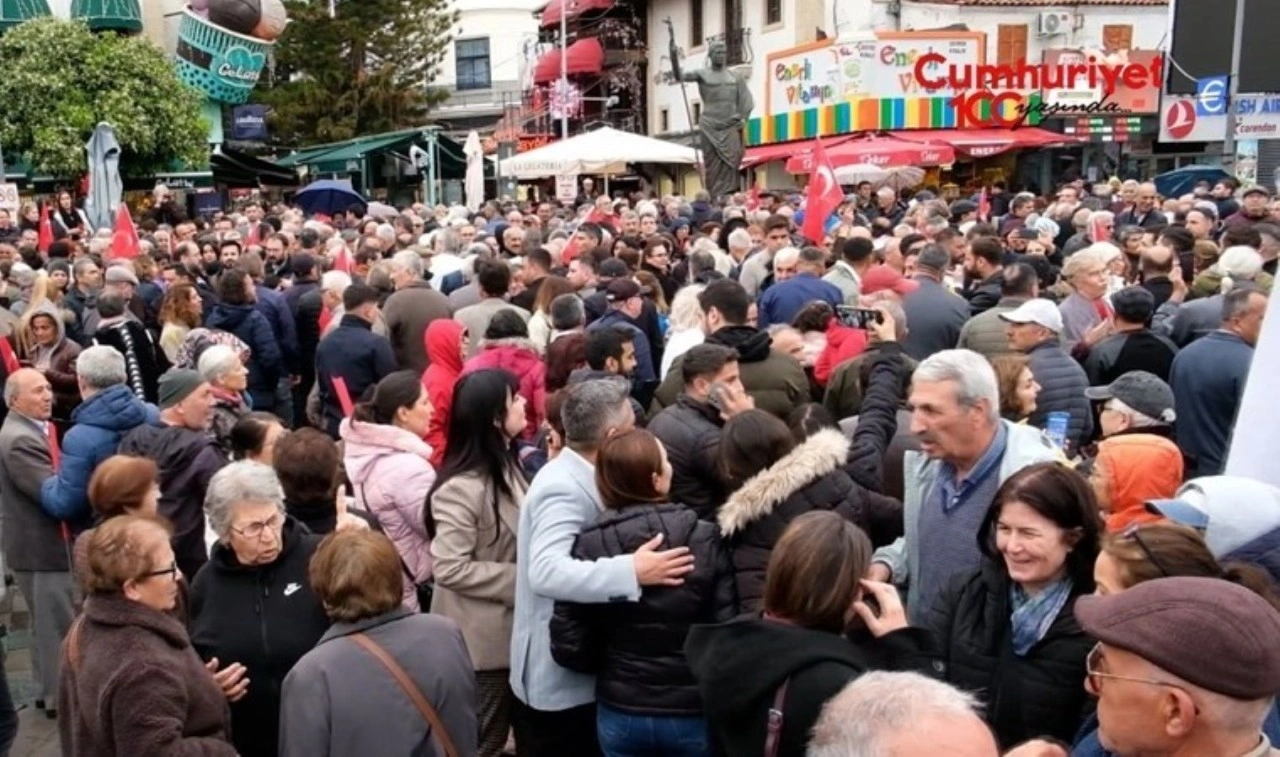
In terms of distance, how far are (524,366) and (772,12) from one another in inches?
1041

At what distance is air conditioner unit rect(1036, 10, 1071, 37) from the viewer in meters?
26.7

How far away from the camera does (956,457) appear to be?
3582 mm

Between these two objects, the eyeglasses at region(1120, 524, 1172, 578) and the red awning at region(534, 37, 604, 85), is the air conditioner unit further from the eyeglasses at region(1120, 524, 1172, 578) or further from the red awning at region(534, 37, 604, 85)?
the eyeglasses at region(1120, 524, 1172, 578)

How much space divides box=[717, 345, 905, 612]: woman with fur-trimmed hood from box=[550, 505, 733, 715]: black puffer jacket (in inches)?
2.9

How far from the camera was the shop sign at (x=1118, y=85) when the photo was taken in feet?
83.8

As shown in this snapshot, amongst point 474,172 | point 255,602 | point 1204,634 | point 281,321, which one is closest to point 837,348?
point 255,602

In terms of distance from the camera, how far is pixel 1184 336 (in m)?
6.92

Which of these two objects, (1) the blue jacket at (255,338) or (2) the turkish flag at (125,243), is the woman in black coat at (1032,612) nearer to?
(1) the blue jacket at (255,338)

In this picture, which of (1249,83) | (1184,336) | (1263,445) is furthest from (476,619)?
(1249,83)

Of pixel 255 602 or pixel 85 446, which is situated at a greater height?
pixel 85 446

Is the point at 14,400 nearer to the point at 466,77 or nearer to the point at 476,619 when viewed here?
the point at 476,619

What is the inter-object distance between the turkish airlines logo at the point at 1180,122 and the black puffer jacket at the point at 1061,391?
2054cm

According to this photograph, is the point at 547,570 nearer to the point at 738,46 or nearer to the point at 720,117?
the point at 720,117

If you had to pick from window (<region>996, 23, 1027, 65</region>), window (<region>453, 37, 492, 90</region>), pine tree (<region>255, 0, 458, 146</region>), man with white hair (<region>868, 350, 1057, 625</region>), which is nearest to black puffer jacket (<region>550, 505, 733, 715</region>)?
man with white hair (<region>868, 350, 1057, 625</region>)
